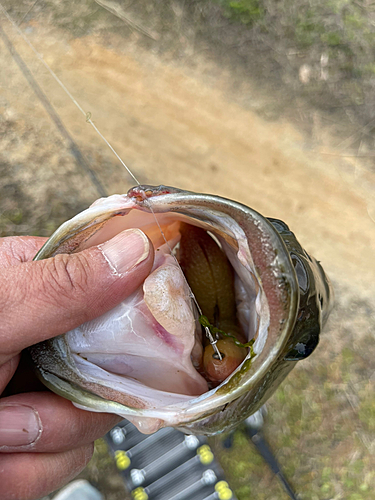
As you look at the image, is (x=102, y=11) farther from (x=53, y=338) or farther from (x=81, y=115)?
(x=53, y=338)

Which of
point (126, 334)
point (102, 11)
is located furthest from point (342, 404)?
point (102, 11)

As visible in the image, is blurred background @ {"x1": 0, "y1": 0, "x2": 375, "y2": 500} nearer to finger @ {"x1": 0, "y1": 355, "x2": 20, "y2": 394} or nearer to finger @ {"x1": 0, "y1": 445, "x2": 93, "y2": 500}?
finger @ {"x1": 0, "y1": 445, "x2": 93, "y2": 500}

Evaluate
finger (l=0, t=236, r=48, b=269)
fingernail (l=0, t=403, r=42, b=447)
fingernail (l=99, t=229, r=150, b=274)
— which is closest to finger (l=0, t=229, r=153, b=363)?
fingernail (l=99, t=229, r=150, b=274)

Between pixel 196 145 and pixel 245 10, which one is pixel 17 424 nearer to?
pixel 196 145

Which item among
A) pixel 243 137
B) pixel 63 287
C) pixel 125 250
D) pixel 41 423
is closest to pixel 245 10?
pixel 243 137

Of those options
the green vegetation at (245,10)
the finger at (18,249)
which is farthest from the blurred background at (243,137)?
the finger at (18,249)
